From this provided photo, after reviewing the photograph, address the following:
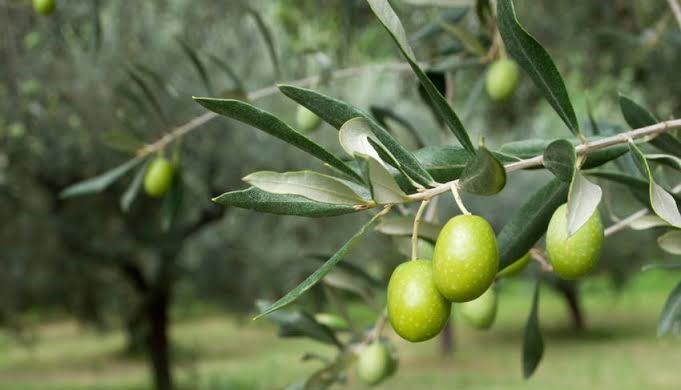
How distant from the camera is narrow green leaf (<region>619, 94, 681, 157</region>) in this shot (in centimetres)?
100

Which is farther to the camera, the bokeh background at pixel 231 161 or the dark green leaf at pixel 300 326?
the bokeh background at pixel 231 161

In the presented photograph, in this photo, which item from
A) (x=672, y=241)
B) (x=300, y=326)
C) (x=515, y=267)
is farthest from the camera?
(x=300, y=326)

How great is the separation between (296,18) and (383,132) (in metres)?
2.83

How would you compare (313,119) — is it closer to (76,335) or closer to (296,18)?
(296,18)

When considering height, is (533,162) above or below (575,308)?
above

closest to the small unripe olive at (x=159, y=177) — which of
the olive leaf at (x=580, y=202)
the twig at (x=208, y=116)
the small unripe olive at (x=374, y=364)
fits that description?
the twig at (x=208, y=116)

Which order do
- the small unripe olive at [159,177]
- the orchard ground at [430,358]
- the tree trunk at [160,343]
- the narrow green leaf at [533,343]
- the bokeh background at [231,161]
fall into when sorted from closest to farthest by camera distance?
the narrow green leaf at [533,343]
the small unripe olive at [159,177]
the bokeh background at [231,161]
the tree trunk at [160,343]
the orchard ground at [430,358]

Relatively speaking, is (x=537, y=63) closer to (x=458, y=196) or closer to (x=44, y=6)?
(x=458, y=196)

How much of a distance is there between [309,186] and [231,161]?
6412 millimetres

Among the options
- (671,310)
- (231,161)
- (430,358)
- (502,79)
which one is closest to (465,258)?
(671,310)

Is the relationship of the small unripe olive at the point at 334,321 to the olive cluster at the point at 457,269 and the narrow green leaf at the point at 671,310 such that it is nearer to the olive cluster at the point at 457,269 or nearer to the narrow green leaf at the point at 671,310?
the narrow green leaf at the point at 671,310

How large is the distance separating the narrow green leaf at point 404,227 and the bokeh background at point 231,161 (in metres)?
0.18

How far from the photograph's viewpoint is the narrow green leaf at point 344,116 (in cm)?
73

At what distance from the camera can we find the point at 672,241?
95 centimetres
